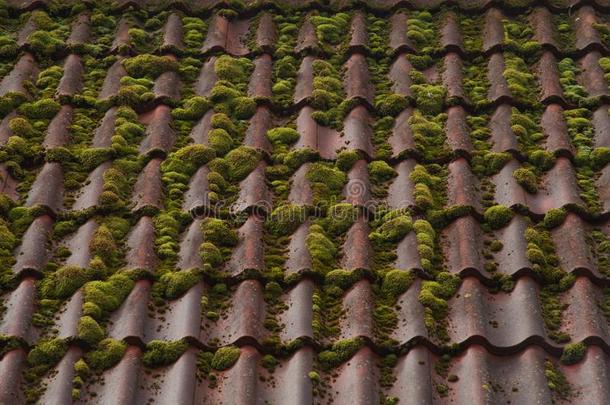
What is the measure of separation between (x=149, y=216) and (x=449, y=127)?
1486mm

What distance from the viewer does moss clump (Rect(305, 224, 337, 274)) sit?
12.3 feet

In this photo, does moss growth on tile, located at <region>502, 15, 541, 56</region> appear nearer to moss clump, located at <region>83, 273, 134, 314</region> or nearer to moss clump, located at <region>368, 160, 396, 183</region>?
moss clump, located at <region>368, 160, 396, 183</region>

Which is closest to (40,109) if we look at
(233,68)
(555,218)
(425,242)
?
(233,68)

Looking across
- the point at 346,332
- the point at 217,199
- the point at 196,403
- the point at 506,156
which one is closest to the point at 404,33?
the point at 506,156

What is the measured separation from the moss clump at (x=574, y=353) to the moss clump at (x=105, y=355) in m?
1.57

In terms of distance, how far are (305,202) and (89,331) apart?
1117mm

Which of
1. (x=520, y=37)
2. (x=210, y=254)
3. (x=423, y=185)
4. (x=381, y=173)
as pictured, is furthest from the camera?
(x=520, y=37)

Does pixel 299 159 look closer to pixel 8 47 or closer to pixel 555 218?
pixel 555 218

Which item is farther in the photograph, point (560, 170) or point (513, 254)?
point (560, 170)

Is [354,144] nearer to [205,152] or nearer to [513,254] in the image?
[205,152]

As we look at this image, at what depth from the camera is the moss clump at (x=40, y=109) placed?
457 centimetres

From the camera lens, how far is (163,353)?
339cm

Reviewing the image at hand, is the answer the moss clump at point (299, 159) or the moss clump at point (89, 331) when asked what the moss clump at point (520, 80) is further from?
the moss clump at point (89, 331)

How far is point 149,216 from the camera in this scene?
399cm
